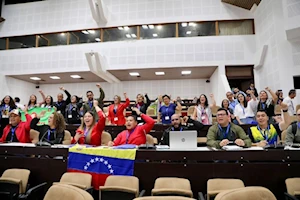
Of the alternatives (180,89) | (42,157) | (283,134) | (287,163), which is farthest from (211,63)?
(42,157)

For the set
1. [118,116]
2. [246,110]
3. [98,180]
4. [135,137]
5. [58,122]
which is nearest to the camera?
[98,180]

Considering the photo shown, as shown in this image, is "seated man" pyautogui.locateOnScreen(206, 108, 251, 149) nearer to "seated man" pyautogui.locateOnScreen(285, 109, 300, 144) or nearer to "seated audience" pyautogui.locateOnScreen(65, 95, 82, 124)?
"seated man" pyautogui.locateOnScreen(285, 109, 300, 144)

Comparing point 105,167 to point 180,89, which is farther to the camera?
point 180,89

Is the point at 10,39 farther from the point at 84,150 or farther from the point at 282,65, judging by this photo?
the point at 282,65

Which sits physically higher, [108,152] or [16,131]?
[16,131]

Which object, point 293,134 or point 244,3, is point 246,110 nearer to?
point 293,134

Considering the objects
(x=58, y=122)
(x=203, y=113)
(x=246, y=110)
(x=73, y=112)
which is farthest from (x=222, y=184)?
(x=73, y=112)

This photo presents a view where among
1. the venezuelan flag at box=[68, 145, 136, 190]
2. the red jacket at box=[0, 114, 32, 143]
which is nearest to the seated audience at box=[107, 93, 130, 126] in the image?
the red jacket at box=[0, 114, 32, 143]

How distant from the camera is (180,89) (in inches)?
443

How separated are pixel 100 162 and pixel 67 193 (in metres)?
1.54

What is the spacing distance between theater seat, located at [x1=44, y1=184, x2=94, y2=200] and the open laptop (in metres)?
1.63

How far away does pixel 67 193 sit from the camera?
1274 mm

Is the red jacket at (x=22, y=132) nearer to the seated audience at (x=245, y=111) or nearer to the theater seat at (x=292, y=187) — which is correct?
the theater seat at (x=292, y=187)

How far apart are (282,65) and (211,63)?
2685 mm
